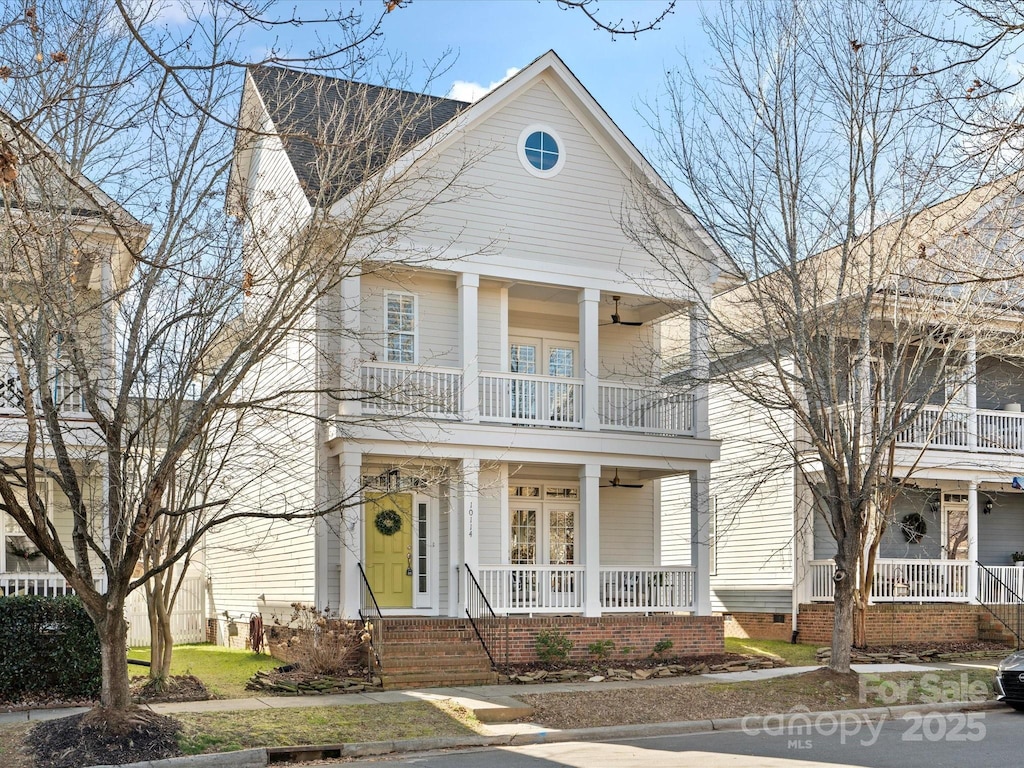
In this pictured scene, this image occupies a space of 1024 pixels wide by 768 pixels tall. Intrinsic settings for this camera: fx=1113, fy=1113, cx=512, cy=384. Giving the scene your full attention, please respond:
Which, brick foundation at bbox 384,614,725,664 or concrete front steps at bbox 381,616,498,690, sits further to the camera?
brick foundation at bbox 384,614,725,664

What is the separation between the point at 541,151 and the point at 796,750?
1195 cm

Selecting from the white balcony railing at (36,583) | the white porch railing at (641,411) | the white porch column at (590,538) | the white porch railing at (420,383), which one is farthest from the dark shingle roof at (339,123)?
the white balcony railing at (36,583)

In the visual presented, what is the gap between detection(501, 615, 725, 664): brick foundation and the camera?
17.9 m

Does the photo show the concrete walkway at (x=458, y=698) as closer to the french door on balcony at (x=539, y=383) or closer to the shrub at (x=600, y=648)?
the shrub at (x=600, y=648)

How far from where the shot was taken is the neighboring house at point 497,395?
60.2ft

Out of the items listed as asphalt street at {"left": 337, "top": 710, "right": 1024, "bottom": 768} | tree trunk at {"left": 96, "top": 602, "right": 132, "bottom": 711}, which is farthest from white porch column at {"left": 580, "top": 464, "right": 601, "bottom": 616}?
tree trunk at {"left": 96, "top": 602, "right": 132, "bottom": 711}

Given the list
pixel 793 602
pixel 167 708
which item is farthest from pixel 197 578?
pixel 793 602

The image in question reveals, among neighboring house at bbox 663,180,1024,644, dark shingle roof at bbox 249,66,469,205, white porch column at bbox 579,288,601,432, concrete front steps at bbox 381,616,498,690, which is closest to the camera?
dark shingle roof at bbox 249,66,469,205

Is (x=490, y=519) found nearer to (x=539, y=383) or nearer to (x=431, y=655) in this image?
(x=539, y=383)

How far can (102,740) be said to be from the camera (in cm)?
1117

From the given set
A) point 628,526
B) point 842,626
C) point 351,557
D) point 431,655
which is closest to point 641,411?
point 628,526

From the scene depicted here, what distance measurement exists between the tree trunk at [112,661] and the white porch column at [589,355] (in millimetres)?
9808

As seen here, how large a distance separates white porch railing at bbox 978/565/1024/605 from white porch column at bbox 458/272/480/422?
11768 mm

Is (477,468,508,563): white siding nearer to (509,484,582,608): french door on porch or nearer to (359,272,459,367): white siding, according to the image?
(509,484,582,608): french door on porch
